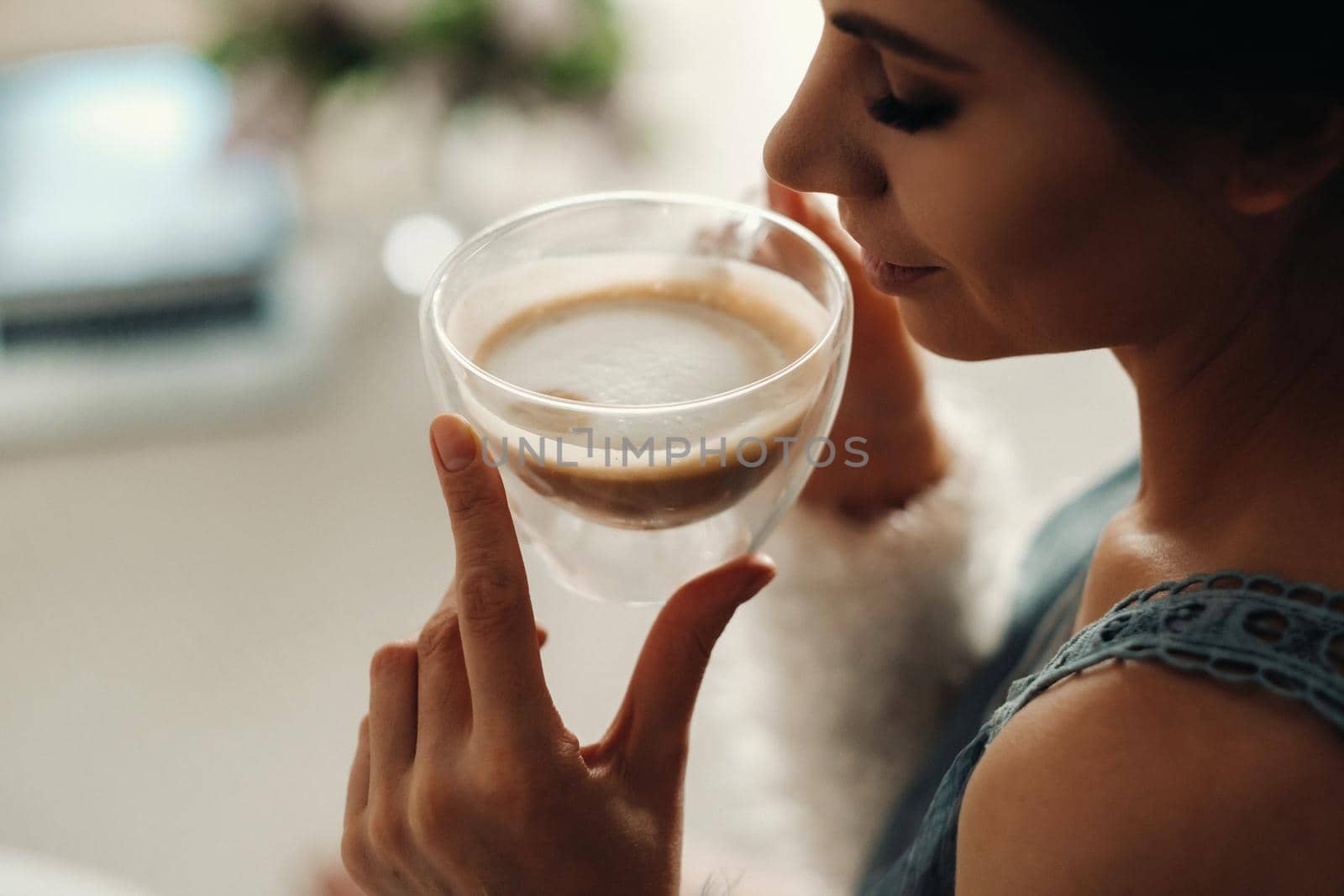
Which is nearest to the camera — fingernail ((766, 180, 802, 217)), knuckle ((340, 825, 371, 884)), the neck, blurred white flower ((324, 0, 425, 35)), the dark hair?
the dark hair

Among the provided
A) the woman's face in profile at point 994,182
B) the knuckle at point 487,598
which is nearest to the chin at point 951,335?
the woman's face in profile at point 994,182

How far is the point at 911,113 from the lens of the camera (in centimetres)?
46

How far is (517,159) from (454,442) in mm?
991

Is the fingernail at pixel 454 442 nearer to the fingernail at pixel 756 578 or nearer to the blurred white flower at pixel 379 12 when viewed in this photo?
the fingernail at pixel 756 578

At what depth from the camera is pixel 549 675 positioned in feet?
3.88

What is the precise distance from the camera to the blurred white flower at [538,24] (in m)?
1.36

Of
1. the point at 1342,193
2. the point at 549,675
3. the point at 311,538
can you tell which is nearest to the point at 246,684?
the point at 311,538

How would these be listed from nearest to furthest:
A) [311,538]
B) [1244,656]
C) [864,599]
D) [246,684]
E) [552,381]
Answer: [1244,656] → [552,381] → [864,599] → [246,684] → [311,538]

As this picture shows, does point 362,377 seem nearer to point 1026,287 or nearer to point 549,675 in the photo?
point 549,675

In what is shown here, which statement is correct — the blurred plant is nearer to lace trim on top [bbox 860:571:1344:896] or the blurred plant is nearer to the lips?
the lips

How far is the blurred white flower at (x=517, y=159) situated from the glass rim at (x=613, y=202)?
0.76 m

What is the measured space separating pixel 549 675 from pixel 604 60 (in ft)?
2.29

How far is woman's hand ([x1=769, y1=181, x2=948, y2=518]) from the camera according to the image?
838mm

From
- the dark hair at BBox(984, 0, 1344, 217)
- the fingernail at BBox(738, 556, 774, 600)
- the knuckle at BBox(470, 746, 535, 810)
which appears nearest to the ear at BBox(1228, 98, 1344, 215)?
the dark hair at BBox(984, 0, 1344, 217)
